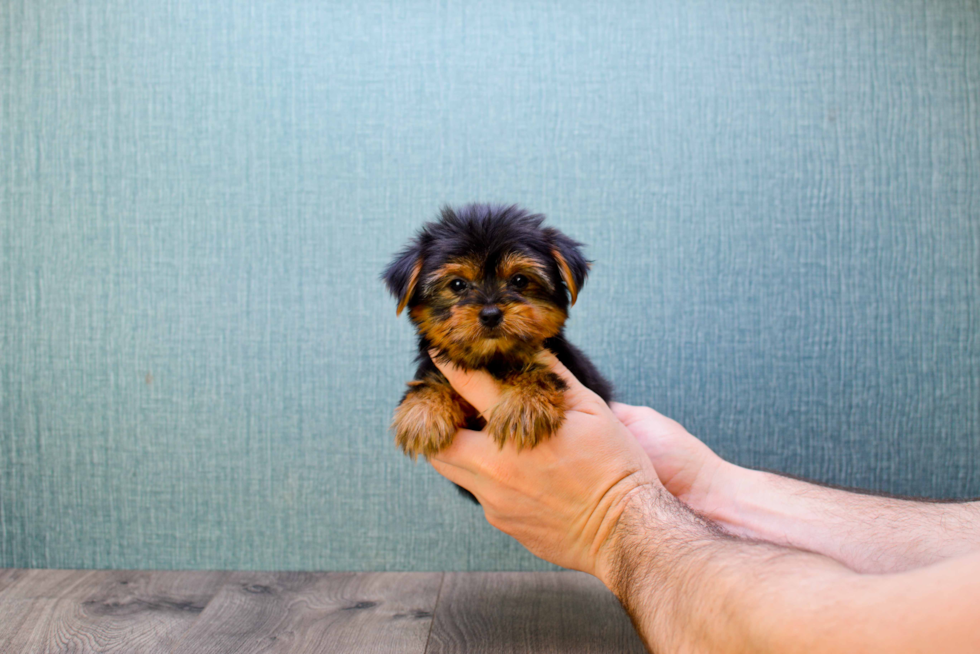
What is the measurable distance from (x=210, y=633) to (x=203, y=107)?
6.15 feet

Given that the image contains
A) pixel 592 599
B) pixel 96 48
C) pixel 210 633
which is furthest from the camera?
pixel 96 48

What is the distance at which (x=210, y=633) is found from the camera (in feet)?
5.72

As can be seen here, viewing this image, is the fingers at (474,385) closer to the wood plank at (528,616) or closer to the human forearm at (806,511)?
the human forearm at (806,511)

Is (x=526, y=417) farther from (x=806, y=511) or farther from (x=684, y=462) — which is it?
(x=806, y=511)

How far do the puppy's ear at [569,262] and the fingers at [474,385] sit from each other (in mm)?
352

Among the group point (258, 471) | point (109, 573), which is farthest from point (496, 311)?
point (109, 573)

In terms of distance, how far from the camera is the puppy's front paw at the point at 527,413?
148 centimetres

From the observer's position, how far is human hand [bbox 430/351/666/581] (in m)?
1.48

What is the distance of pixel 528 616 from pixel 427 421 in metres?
0.82

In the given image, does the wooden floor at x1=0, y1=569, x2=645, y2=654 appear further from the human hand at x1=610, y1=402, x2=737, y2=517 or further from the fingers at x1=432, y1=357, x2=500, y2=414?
the fingers at x1=432, y1=357, x2=500, y2=414

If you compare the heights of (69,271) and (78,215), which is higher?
(78,215)

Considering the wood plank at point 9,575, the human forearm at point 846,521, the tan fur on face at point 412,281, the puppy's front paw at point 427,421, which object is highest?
the tan fur on face at point 412,281

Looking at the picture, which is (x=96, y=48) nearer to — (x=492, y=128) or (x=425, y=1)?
(x=425, y=1)

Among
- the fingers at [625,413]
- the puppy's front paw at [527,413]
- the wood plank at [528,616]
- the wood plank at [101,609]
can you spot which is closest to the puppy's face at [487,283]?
the puppy's front paw at [527,413]
